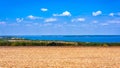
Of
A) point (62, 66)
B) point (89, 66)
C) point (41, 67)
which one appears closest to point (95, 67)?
point (89, 66)

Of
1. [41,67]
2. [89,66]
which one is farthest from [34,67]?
[89,66]

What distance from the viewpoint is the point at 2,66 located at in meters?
23.6

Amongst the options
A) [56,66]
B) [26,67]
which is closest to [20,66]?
[26,67]

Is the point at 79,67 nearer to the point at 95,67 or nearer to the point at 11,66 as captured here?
the point at 95,67

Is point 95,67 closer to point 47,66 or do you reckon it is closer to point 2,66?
point 47,66

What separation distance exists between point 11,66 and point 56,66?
3374mm

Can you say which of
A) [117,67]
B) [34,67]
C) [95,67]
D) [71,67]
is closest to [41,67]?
[34,67]

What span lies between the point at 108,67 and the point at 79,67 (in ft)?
7.04

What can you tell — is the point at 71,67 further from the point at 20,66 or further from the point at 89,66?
the point at 20,66

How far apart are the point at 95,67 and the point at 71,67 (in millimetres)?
1783

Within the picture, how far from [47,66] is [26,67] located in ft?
5.28

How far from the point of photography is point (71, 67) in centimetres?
2325

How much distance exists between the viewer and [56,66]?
2373cm

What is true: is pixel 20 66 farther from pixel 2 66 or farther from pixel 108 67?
pixel 108 67
